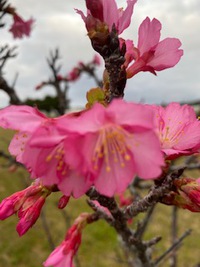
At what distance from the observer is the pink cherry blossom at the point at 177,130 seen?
103 cm

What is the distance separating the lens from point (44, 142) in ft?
2.47

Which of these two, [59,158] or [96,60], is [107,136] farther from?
[96,60]

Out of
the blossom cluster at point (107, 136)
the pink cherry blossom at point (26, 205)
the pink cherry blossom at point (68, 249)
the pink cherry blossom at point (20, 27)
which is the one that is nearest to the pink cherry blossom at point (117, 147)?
the blossom cluster at point (107, 136)

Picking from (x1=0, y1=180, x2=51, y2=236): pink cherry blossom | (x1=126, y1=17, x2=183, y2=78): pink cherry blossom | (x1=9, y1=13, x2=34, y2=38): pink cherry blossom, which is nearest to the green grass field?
(x1=9, y1=13, x2=34, y2=38): pink cherry blossom

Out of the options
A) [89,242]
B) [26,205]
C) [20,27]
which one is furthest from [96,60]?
[26,205]

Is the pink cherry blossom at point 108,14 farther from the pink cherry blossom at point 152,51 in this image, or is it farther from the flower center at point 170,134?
the flower center at point 170,134

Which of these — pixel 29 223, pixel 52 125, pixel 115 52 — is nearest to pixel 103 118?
pixel 52 125

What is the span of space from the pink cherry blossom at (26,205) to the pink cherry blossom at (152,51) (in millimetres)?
411

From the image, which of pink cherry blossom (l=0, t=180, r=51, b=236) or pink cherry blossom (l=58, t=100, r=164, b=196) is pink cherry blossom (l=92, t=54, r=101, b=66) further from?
pink cherry blossom (l=58, t=100, r=164, b=196)

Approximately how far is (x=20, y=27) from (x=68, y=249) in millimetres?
2227

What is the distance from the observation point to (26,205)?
3.58 ft

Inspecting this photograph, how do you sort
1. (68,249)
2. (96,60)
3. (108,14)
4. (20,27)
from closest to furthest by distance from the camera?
(108,14) < (68,249) < (20,27) < (96,60)

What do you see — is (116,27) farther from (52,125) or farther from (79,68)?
(79,68)

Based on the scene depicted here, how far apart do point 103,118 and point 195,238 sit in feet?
20.6
